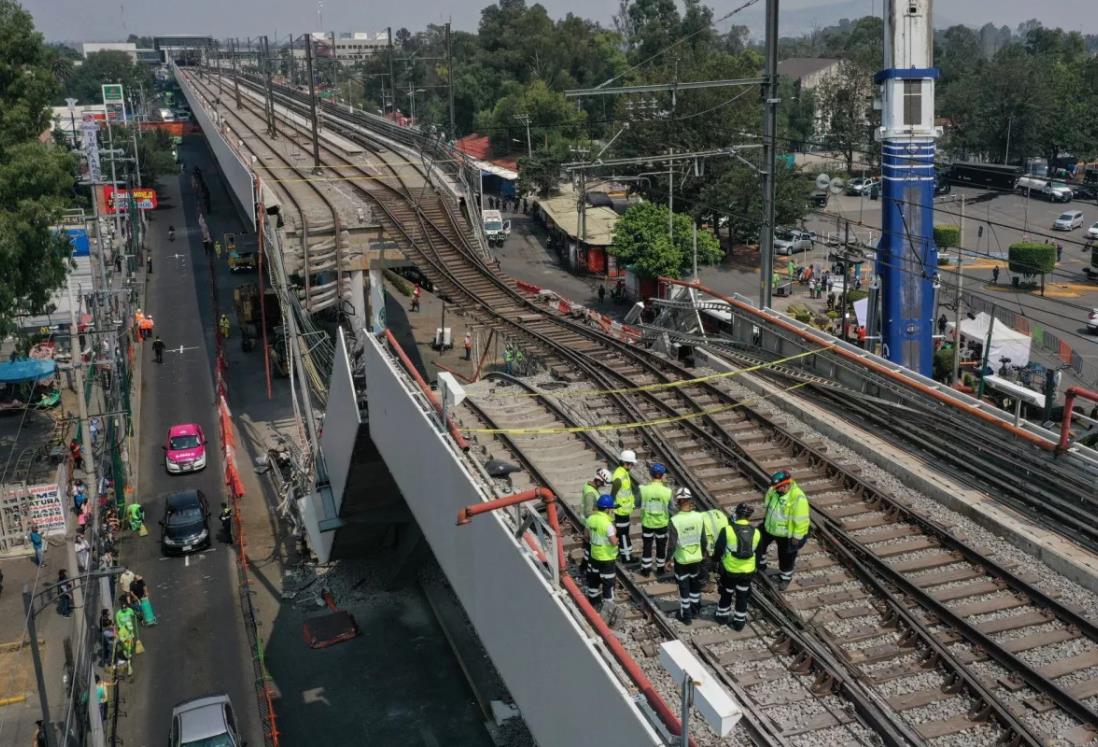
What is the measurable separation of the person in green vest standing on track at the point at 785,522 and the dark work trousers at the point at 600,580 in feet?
5.21

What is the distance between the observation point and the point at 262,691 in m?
18.0

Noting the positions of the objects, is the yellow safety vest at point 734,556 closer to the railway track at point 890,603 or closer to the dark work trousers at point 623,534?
the railway track at point 890,603

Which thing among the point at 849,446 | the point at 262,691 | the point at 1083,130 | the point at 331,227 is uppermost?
the point at 1083,130

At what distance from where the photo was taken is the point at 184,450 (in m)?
29.5

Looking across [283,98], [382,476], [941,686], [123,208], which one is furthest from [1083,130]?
[941,686]

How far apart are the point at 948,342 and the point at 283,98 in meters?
58.3

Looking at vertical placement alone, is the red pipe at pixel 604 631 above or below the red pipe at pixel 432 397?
below

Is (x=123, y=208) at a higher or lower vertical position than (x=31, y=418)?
higher

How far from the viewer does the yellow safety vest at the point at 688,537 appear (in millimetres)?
9969

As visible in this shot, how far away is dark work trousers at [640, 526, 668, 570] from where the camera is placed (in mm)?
11305

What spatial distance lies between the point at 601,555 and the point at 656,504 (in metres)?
1.14

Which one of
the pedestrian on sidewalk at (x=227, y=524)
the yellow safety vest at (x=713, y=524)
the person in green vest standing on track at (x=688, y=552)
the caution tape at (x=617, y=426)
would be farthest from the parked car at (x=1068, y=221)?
the person in green vest standing on track at (x=688, y=552)

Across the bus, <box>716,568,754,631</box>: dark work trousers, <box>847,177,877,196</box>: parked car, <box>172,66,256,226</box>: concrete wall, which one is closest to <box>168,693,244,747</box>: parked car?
<box>716,568,754,631</box>: dark work trousers

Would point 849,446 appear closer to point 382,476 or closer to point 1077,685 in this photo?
point 1077,685
